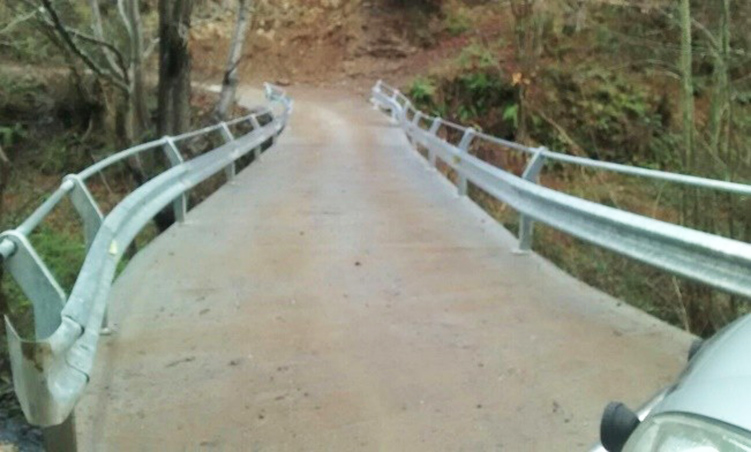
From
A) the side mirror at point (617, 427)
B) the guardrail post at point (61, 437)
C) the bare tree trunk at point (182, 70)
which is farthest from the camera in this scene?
the bare tree trunk at point (182, 70)

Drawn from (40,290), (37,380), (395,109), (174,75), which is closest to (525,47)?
(395,109)

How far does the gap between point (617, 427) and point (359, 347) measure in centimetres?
365

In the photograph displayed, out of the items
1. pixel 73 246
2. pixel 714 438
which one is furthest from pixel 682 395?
pixel 73 246

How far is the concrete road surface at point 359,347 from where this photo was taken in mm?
4977

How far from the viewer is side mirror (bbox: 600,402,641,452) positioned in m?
2.70

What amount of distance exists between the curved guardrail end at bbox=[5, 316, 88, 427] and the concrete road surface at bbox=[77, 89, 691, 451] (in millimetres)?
1221

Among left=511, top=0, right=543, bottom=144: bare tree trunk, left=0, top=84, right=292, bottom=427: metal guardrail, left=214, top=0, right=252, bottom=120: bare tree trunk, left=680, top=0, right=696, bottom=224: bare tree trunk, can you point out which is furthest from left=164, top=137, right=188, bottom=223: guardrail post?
left=511, top=0, right=543, bottom=144: bare tree trunk

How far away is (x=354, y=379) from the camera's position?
566 centimetres

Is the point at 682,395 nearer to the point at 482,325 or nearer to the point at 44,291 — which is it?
the point at 44,291

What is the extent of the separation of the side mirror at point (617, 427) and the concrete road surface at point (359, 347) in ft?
6.73

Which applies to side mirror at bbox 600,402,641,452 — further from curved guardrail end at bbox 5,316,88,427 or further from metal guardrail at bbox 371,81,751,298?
metal guardrail at bbox 371,81,751,298

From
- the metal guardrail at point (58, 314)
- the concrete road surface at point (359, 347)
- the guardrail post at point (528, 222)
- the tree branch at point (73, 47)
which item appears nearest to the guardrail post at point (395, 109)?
the tree branch at point (73, 47)

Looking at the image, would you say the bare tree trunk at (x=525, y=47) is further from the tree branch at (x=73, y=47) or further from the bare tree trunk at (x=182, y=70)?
the tree branch at (x=73, y=47)

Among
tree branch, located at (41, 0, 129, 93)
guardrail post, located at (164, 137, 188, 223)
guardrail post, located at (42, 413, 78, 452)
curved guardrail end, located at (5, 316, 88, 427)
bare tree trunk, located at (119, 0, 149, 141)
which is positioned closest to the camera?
curved guardrail end, located at (5, 316, 88, 427)
